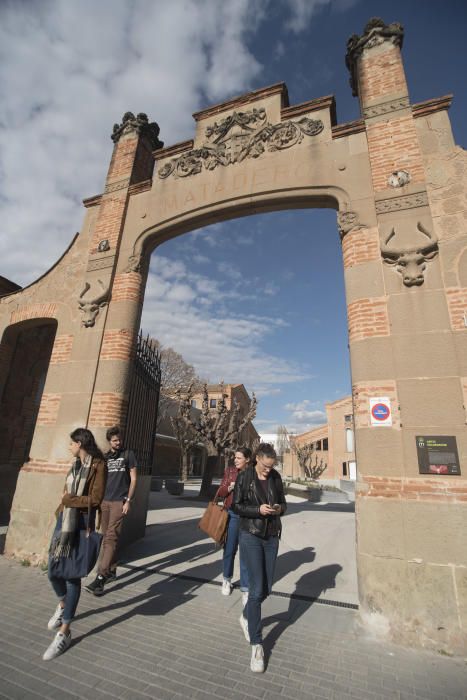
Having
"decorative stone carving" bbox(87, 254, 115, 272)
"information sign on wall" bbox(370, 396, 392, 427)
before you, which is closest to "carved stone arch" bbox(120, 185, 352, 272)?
"decorative stone carving" bbox(87, 254, 115, 272)

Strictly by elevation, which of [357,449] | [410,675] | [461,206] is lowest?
[410,675]

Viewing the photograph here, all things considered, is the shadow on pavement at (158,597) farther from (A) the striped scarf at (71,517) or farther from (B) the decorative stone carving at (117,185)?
(B) the decorative stone carving at (117,185)

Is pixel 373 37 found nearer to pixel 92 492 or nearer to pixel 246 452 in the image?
pixel 246 452

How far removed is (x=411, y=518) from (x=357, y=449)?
0.91m

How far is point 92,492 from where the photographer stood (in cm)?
331

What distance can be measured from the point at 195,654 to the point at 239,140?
26.0ft

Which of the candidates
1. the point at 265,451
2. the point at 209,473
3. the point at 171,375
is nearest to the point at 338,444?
the point at 171,375

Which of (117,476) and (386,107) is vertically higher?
(386,107)

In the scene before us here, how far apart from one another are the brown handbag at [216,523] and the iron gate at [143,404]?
7.42ft

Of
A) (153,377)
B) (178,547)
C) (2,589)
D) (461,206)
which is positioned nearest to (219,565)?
(178,547)

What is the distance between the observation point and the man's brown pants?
4.31 m

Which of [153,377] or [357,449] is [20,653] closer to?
[357,449]

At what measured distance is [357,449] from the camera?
428 centimetres

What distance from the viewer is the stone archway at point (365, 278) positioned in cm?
368
